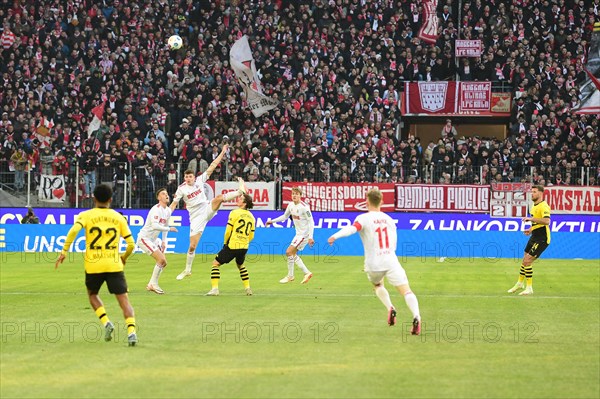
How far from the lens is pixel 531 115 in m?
41.8

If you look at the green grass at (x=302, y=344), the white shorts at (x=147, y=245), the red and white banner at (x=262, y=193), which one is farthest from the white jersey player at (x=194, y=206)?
the red and white banner at (x=262, y=193)

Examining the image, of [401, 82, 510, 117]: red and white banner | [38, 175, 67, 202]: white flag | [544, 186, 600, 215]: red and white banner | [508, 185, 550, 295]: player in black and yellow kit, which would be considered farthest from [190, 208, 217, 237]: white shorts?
[401, 82, 510, 117]: red and white banner

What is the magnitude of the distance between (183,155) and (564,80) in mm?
16290

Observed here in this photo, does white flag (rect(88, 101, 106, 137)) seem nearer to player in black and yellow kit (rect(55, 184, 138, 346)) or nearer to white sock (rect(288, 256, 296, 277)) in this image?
white sock (rect(288, 256, 296, 277))

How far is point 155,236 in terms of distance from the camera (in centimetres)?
2275

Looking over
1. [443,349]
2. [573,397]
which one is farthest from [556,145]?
[573,397]

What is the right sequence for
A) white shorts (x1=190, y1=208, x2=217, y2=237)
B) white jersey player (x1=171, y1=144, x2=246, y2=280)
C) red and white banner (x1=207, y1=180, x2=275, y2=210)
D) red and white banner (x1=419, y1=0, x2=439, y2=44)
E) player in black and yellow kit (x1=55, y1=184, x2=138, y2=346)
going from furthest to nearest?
red and white banner (x1=419, y1=0, x2=439, y2=44), red and white banner (x1=207, y1=180, x2=275, y2=210), white shorts (x1=190, y1=208, x2=217, y2=237), white jersey player (x1=171, y1=144, x2=246, y2=280), player in black and yellow kit (x1=55, y1=184, x2=138, y2=346)

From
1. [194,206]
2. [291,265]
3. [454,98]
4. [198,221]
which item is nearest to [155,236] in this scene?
[198,221]

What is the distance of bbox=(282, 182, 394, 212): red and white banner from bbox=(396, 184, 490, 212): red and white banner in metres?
0.47

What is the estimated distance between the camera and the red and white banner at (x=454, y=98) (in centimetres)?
4412

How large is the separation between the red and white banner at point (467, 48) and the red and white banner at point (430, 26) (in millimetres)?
1233

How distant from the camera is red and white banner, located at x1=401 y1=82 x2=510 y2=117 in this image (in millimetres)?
44125

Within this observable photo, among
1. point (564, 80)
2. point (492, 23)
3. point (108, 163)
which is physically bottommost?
point (108, 163)

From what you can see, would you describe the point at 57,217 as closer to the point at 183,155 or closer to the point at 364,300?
the point at 183,155
